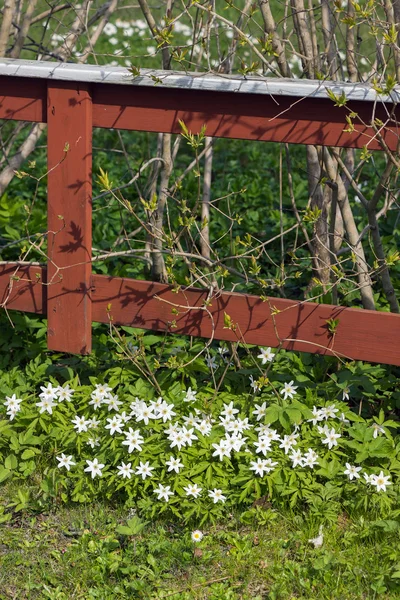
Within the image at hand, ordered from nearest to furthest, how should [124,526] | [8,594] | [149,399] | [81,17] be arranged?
1. [8,594]
2. [124,526]
3. [149,399]
4. [81,17]

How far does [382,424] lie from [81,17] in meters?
1.99

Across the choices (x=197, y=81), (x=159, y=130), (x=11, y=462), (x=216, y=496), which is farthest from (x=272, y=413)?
(x=197, y=81)

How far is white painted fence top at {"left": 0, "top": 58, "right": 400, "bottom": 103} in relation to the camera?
2619mm

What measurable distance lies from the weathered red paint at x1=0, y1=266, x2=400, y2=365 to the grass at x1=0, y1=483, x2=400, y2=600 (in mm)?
603

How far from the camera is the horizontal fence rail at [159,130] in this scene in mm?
2697

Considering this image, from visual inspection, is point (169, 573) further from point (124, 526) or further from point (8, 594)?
point (8, 594)

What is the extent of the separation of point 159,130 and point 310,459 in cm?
126

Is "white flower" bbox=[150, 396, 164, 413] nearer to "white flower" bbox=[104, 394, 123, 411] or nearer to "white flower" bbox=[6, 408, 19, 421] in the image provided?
"white flower" bbox=[104, 394, 123, 411]

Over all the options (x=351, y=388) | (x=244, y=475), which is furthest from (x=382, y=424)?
(x=244, y=475)

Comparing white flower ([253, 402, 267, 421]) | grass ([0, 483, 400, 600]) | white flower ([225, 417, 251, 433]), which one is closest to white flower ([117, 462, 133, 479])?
grass ([0, 483, 400, 600])

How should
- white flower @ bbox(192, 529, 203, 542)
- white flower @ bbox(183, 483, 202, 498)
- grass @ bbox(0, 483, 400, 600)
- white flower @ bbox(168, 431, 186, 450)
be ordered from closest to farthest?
grass @ bbox(0, 483, 400, 600) → white flower @ bbox(192, 529, 203, 542) → white flower @ bbox(183, 483, 202, 498) → white flower @ bbox(168, 431, 186, 450)

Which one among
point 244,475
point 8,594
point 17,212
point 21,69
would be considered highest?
point 21,69

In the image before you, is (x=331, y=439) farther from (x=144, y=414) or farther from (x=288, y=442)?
(x=144, y=414)

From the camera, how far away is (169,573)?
2559 mm
